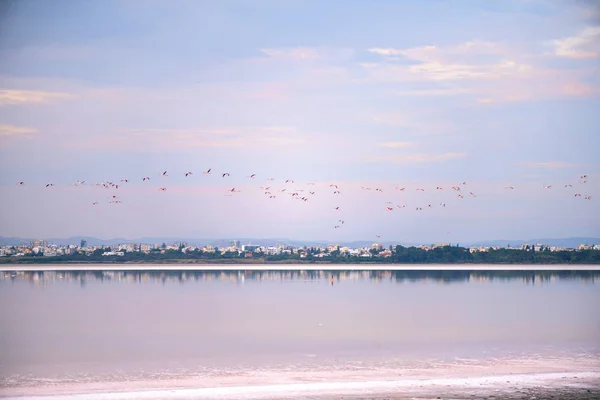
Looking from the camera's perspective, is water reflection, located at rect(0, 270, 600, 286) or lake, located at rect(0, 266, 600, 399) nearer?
lake, located at rect(0, 266, 600, 399)

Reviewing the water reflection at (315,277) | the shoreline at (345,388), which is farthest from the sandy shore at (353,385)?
the water reflection at (315,277)

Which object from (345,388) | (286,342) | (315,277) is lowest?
(345,388)

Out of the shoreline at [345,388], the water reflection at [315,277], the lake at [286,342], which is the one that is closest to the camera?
the shoreline at [345,388]

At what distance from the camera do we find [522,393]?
15953mm

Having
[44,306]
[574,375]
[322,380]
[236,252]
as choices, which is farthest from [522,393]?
[236,252]

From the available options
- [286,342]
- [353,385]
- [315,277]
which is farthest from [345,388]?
[315,277]

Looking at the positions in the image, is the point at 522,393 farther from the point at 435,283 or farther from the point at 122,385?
the point at 435,283

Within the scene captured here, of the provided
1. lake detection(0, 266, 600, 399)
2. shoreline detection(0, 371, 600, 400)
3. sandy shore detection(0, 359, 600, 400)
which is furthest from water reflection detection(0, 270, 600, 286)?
shoreline detection(0, 371, 600, 400)

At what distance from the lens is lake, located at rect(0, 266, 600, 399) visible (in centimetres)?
1748

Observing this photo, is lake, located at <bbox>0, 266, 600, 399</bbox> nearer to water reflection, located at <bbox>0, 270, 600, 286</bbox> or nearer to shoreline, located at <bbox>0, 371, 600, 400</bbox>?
shoreline, located at <bbox>0, 371, 600, 400</bbox>

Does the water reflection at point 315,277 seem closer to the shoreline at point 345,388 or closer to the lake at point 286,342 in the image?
the lake at point 286,342

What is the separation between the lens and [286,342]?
2356 cm

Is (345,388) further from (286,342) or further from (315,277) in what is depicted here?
(315,277)

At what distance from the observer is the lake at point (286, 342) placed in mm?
17484
